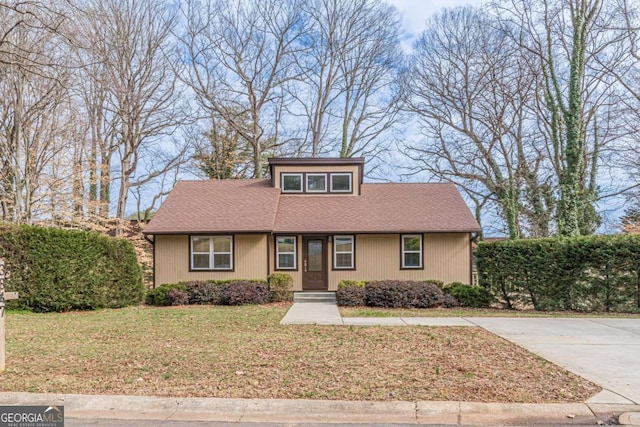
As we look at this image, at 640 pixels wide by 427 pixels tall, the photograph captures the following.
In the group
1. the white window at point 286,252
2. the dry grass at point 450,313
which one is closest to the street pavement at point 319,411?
the dry grass at point 450,313

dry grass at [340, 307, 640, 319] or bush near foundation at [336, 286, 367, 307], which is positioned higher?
A: bush near foundation at [336, 286, 367, 307]

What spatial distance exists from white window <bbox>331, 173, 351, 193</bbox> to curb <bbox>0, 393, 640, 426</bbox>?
586 inches

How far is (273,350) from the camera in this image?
23.2 feet

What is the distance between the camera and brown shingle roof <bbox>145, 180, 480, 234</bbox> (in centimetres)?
1666

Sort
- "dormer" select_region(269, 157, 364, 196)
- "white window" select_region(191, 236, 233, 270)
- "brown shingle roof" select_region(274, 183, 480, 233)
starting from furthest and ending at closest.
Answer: "dormer" select_region(269, 157, 364, 196) < "brown shingle roof" select_region(274, 183, 480, 233) < "white window" select_region(191, 236, 233, 270)

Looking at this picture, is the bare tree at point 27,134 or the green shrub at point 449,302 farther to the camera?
the bare tree at point 27,134

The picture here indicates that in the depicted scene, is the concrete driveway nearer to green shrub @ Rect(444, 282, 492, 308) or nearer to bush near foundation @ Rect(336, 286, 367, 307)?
green shrub @ Rect(444, 282, 492, 308)

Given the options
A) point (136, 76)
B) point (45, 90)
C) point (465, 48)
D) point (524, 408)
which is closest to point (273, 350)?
point (524, 408)

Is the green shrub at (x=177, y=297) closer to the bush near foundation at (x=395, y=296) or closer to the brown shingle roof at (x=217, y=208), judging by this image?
the brown shingle roof at (x=217, y=208)

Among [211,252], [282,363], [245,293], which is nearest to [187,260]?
[211,252]

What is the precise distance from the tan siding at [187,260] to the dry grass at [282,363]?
21.8ft

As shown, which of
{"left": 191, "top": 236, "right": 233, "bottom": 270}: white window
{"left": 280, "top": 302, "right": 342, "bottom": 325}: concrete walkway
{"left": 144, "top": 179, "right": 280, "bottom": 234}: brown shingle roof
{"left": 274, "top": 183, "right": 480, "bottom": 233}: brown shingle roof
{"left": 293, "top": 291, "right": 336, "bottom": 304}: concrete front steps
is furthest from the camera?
{"left": 274, "top": 183, "right": 480, "bottom": 233}: brown shingle roof

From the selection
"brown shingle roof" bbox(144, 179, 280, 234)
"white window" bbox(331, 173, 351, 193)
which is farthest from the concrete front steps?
"white window" bbox(331, 173, 351, 193)

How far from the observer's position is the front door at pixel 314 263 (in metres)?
17.1
